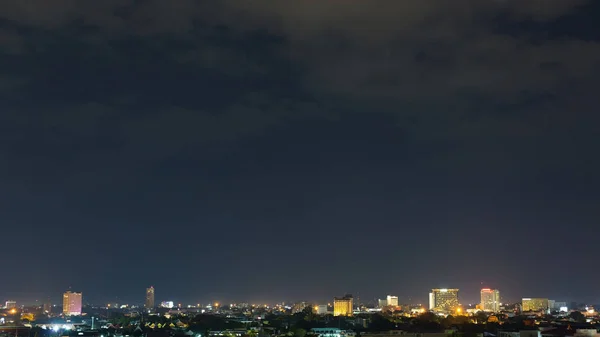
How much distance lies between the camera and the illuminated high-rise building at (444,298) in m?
156

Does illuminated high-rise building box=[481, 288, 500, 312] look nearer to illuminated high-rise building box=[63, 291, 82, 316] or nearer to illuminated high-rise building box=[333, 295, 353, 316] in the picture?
illuminated high-rise building box=[333, 295, 353, 316]

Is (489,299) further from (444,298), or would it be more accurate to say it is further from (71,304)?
(71,304)

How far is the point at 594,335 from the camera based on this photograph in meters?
40.1

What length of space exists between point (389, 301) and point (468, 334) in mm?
155558

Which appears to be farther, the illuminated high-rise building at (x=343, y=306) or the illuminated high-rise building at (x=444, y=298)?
the illuminated high-rise building at (x=444, y=298)

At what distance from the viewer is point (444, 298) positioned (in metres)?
158

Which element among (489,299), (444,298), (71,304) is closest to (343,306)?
(444,298)

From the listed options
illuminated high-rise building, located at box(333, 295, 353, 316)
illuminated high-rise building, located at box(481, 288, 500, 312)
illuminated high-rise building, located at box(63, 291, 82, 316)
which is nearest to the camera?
illuminated high-rise building, located at box(333, 295, 353, 316)

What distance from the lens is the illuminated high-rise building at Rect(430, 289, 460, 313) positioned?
156375 millimetres

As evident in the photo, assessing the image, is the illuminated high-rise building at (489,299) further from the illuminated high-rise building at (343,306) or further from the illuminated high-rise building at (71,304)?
the illuminated high-rise building at (71,304)

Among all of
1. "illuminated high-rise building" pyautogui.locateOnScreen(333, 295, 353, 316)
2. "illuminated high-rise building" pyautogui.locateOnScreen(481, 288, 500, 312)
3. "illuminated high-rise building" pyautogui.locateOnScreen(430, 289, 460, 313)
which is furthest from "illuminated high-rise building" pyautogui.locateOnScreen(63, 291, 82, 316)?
"illuminated high-rise building" pyautogui.locateOnScreen(481, 288, 500, 312)

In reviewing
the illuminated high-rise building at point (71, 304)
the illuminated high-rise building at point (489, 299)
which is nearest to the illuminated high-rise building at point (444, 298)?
the illuminated high-rise building at point (489, 299)

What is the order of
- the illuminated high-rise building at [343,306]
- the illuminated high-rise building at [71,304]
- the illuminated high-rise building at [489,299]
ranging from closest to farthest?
1. the illuminated high-rise building at [343,306]
2. the illuminated high-rise building at [71,304]
3. the illuminated high-rise building at [489,299]

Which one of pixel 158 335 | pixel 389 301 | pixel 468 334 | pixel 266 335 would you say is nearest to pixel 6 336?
pixel 158 335
